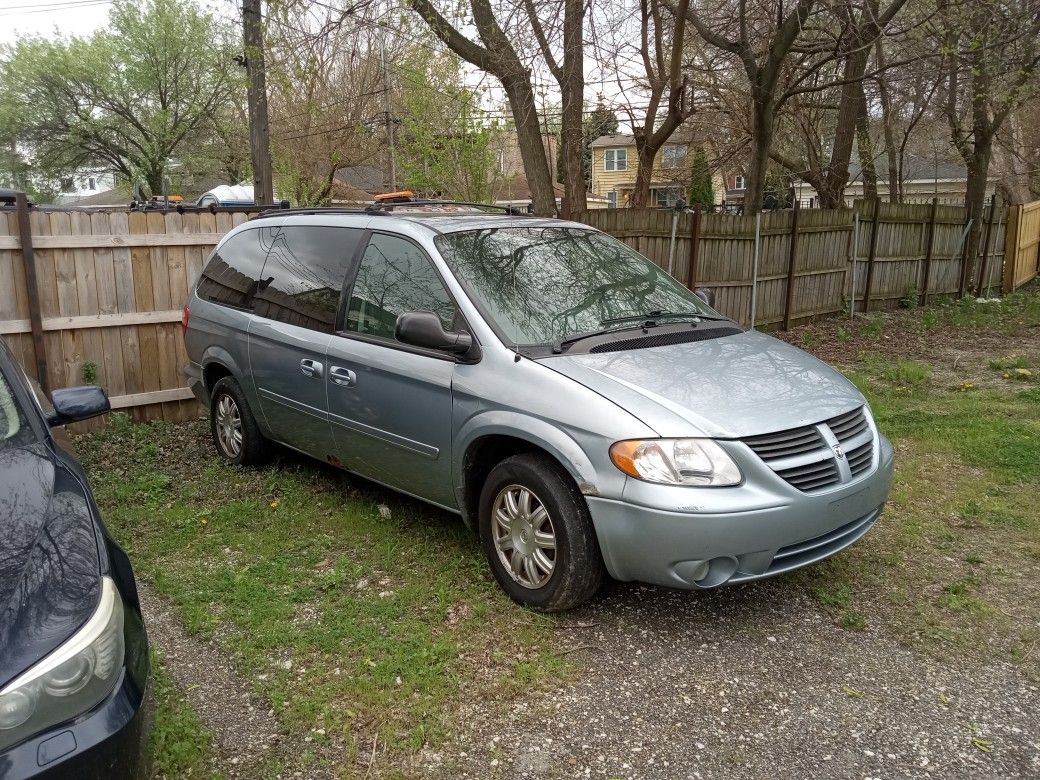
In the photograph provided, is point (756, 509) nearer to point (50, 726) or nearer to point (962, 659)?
point (962, 659)

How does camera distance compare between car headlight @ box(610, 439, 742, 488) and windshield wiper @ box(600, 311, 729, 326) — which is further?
windshield wiper @ box(600, 311, 729, 326)

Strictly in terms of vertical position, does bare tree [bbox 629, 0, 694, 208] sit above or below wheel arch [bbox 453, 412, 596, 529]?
above

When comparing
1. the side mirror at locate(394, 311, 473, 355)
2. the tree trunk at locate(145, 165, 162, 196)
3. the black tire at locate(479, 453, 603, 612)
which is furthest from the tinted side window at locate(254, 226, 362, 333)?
the tree trunk at locate(145, 165, 162, 196)

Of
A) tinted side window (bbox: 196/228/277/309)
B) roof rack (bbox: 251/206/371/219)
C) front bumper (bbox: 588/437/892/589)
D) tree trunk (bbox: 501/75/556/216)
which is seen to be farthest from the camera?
tree trunk (bbox: 501/75/556/216)

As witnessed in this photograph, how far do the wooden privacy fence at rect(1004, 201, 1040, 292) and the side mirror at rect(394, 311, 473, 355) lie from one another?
1747 cm

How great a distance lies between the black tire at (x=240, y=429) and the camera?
19.2ft

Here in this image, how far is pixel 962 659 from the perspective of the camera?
359 centimetres

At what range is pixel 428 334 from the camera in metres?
4.00

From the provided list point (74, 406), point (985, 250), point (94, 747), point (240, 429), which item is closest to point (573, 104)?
point (240, 429)

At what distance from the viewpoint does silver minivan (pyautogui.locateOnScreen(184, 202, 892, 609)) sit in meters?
3.45

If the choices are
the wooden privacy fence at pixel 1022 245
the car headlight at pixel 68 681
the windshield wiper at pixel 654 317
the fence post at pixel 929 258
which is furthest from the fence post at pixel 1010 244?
the car headlight at pixel 68 681

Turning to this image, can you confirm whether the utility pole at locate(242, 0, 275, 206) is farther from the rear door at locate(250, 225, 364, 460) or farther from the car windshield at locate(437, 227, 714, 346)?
the car windshield at locate(437, 227, 714, 346)

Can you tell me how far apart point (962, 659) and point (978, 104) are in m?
15.0

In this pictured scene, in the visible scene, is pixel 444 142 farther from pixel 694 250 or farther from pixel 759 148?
pixel 694 250
